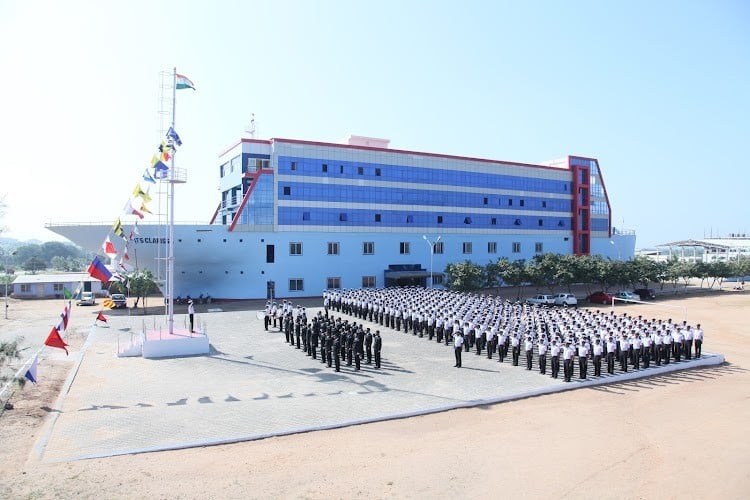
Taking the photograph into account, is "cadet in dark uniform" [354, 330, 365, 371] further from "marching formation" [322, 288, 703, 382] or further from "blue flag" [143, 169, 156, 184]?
"blue flag" [143, 169, 156, 184]

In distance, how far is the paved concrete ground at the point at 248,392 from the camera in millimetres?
10344

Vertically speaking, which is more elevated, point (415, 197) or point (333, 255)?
point (415, 197)

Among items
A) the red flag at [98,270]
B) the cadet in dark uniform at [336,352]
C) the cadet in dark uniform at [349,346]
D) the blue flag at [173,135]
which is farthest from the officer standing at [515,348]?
the red flag at [98,270]

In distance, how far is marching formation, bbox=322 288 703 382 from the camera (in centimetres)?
1523

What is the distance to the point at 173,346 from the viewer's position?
703 inches

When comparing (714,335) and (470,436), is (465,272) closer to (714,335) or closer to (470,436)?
(714,335)

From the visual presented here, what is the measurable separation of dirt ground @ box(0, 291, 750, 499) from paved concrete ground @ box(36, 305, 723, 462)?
1.63 feet

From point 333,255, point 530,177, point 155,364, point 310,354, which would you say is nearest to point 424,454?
point 310,354

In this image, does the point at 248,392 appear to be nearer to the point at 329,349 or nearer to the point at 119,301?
the point at 329,349

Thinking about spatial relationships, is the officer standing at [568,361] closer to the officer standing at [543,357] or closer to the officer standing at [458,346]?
the officer standing at [543,357]

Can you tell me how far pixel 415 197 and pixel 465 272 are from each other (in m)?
9.02

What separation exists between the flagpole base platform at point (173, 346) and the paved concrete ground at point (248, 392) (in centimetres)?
55

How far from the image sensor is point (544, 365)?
15203 mm

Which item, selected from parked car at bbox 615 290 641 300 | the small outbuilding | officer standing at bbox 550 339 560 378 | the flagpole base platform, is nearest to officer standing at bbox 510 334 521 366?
officer standing at bbox 550 339 560 378
